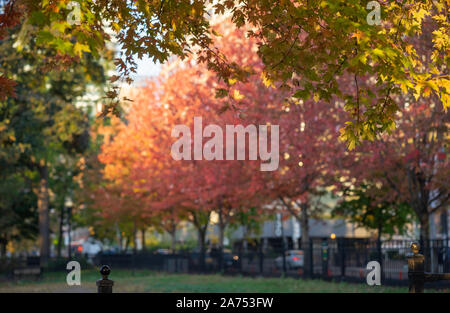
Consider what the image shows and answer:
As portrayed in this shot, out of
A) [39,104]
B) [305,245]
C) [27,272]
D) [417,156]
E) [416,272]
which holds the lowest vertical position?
[27,272]

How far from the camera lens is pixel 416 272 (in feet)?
30.0

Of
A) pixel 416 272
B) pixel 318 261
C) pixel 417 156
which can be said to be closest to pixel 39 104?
pixel 318 261

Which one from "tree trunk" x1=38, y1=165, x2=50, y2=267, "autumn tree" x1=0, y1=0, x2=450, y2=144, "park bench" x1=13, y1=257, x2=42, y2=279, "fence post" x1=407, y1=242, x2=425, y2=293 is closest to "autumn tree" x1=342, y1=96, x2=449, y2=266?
"autumn tree" x1=0, y1=0, x2=450, y2=144

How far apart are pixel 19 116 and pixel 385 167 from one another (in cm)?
1641

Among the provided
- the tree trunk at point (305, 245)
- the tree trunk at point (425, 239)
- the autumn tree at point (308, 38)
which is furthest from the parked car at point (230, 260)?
the autumn tree at point (308, 38)

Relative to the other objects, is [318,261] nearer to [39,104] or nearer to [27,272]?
[39,104]

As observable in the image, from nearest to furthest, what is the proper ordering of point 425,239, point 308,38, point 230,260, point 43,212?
point 308,38, point 425,239, point 230,260, point 43,212

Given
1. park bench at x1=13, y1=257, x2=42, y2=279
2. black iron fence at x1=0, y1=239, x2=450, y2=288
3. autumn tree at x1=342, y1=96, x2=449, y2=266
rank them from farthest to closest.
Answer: park bench at x1=13, y1=257, x2=42, y2=279 → black iron fence at x1=0, y1=239, x2=450, y2=288 → autumn tree at x1=342, y1=96, x2=449, y2=266

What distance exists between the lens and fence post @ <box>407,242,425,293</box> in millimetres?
9141

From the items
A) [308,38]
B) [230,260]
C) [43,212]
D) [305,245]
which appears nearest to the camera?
[308,38]

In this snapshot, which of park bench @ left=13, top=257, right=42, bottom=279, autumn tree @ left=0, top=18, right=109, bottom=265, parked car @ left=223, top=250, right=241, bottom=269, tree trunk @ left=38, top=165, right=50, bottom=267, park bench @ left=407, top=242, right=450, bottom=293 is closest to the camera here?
park bench @ left=407, top=242, right=450, bottom=293

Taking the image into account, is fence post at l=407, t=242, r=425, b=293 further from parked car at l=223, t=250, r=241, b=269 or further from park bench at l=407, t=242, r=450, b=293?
parked car at l=223, t=250, r=241, b=269

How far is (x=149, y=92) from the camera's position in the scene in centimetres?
3962

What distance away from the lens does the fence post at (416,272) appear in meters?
9.14
